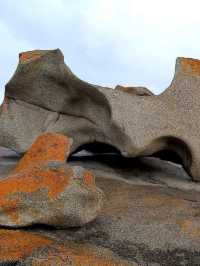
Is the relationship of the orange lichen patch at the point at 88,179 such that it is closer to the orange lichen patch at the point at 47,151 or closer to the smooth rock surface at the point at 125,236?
the smooth rock surface at the point at 125,236

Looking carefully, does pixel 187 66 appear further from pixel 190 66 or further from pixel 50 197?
pixel 50 197

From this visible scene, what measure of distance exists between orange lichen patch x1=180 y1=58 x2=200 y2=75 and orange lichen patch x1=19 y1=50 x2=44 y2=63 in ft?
6.18

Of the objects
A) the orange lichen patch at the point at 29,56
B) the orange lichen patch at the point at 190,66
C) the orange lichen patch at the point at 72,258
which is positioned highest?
the orange lichen patch at the point at 190,66

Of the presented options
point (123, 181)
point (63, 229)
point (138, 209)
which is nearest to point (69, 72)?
point (123, 181)

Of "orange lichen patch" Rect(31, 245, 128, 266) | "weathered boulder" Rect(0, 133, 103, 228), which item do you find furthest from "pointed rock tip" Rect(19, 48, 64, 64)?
"orange lichen patch" Rect(31, 245, 128, 266)

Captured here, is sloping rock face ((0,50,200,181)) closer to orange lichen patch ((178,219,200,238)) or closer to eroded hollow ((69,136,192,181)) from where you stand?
eroded hollow ((69,136,192,181))

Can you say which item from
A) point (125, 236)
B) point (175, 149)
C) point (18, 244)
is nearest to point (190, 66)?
point (175, 149)

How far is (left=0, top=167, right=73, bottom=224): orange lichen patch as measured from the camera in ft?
13.7

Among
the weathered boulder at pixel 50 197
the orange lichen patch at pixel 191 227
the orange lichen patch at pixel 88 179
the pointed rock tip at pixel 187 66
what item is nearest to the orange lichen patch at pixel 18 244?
the weathered boulder at pixel 50 197

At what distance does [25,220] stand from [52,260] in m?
0.75

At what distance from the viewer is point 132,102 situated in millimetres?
6516

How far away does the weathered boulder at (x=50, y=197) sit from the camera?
415 centimetres

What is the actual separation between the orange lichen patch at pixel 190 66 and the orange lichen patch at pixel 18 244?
367cm

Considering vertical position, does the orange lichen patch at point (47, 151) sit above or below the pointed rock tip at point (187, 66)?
below
